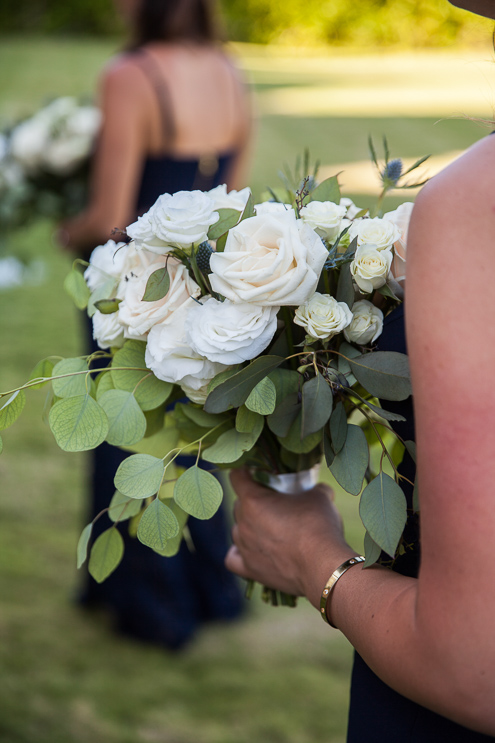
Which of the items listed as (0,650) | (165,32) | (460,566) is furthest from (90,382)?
(0,650)

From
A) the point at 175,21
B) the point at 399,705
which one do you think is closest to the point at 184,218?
the point at 399,705

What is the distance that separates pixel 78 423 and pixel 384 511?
41 cm

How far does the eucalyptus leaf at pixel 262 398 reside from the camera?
0.87 m

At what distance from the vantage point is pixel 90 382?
1021mm

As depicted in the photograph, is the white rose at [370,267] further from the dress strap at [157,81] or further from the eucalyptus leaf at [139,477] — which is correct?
the dress strap at [157,81]

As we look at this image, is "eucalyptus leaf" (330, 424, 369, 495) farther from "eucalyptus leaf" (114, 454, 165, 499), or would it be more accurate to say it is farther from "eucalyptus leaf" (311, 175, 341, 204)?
"eucalyptus leaf" (311, 175, 341, 204)

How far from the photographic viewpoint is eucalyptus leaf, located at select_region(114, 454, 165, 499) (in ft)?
3.07

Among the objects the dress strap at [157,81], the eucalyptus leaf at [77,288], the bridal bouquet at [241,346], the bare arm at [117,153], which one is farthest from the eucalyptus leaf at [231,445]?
the dress strap at [157,81]

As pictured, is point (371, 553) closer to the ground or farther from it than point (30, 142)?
closer to the ground

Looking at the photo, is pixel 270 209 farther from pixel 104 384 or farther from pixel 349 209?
pixel 104 384

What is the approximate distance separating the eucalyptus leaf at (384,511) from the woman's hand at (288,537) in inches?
3.9

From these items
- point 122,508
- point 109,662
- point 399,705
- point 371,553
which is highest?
point 371,553

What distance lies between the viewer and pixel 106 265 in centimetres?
109

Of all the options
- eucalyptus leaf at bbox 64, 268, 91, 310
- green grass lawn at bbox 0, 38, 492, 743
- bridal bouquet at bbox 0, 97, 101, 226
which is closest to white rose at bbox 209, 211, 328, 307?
eucalyptus leaf at bbox 64, 268, 91, 310
